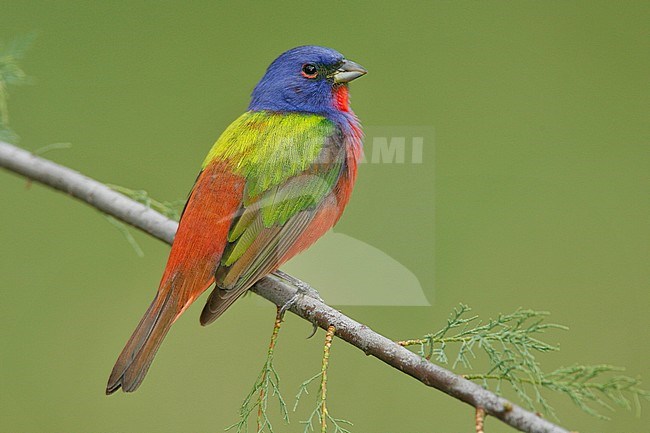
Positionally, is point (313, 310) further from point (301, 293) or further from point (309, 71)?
point (309, 71)

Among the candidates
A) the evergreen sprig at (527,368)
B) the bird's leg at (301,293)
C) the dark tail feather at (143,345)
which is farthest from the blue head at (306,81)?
the evergreen sprig at (527,368)

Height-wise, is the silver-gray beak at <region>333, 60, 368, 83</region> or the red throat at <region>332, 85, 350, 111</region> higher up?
the silver-gray beak at <region>333, 60, 368, 83</region>

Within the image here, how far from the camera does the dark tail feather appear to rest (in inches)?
76.0

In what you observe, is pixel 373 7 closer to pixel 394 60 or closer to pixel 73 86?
pixel 394 60

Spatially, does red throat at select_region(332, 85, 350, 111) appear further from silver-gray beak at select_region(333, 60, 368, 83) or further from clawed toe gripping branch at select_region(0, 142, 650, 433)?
clawed toe gripping branch at select_region(0, 142, 650, 433)

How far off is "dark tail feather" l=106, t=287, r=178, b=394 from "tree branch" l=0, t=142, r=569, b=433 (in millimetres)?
288

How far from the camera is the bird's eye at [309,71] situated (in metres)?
2.21

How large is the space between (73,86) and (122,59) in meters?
0.58

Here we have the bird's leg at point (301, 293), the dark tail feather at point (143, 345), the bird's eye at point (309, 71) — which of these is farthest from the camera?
the bird's eye at point (309, 71)

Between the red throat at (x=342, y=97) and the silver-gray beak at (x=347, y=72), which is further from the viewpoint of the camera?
the red throat at (x=342, y=97)

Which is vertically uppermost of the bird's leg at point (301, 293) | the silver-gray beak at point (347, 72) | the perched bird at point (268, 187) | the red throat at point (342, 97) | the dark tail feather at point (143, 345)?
the silver-gray beak at point (347, 72)

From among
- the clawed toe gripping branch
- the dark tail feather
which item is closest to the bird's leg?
the clawed toe gripping branch

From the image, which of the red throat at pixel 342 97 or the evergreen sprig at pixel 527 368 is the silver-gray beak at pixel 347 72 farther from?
the evergreen sprig at pixel 527 368

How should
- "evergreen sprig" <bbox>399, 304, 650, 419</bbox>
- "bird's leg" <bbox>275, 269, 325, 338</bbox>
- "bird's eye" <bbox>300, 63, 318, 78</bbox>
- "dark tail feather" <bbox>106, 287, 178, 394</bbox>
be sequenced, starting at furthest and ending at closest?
"bird's eye" <bbox>300, 63, 318, 78</bbox>, "bird's leg" <bbox>275, 269, 325, 338</bbox>, "dark tail feather" <bbox>106, 287, 178, 394</bbox>, "evergreen sprig" <bbox>399, 304, 650, 419</bbox>
